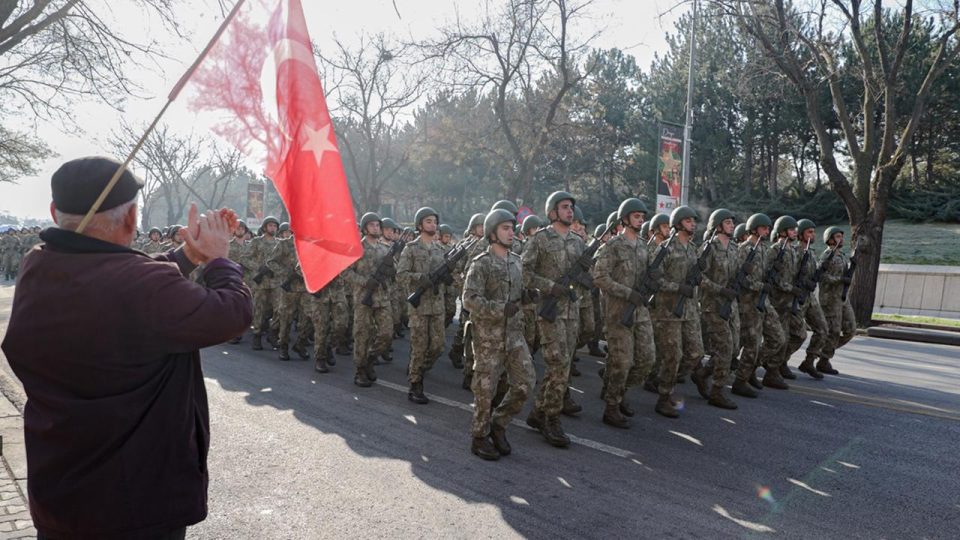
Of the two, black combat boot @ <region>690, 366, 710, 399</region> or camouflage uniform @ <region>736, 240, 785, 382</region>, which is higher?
camouflage uniform @ <region>736, 240, 785, 382</region>

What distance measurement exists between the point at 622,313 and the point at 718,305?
176 centimetres

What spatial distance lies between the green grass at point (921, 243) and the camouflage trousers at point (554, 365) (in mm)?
24941

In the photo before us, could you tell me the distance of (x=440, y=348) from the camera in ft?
27.1

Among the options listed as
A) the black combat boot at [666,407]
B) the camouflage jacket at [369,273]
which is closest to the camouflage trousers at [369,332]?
the camouflage jacket at [369,273]

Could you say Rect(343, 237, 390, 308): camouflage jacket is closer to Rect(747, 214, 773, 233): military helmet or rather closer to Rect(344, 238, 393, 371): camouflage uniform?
Rect(344, 238, 393, 371): camouflage uniform

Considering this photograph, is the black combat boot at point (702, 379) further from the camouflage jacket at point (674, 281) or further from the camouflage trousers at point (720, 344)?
the camouflage jacket at point (674, 281)

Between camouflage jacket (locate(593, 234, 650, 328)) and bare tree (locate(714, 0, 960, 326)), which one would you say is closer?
camouflage jacket (locate(593, 234, 650, 328))

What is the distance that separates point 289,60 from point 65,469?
216 cm

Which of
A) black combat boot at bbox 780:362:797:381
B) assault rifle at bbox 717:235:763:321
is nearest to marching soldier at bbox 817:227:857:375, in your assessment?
black combat boot at bbox 780:362:797:381

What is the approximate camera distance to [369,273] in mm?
9383

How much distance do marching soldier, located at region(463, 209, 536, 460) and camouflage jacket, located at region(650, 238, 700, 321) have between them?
239 centimetres

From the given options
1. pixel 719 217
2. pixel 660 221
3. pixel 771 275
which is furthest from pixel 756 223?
pixel 660 221

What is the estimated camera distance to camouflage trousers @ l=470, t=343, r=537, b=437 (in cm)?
557

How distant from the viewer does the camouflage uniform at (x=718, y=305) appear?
7.65 metres
